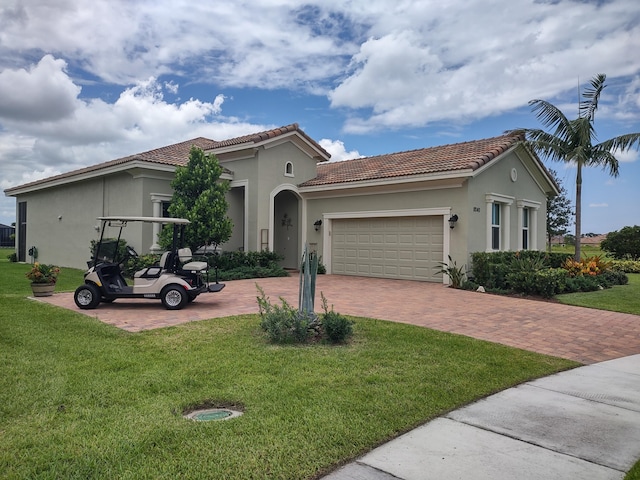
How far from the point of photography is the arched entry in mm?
18500

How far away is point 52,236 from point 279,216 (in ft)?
33.8

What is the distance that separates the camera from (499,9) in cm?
1081

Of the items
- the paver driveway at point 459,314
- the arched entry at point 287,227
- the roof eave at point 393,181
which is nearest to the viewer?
the paver driveway at point 459,314

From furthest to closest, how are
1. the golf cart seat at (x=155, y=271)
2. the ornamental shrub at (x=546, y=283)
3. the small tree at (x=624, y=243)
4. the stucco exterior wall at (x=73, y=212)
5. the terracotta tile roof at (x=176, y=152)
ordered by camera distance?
1. the small tree at (x=624, y=243)
2. the stucco exterior wall at (x=73, y=212)
3. the terracotta tile roof at (x=176, y=152)
4. the ornamental shrub at (x=546, y=283)
5. the golf cart seat at (x=155, y=271)

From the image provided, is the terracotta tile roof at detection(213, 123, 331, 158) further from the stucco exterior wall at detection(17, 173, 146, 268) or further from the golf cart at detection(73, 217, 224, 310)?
the golf cart at detection(73, 217, 224, 310)

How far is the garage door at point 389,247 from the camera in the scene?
47.3 ft

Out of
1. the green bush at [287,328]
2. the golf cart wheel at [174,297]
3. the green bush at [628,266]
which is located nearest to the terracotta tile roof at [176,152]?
the golf cart wheel at [174,297]

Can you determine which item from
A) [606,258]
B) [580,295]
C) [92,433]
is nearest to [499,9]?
[580,295]

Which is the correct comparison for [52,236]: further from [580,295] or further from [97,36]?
[580,295]

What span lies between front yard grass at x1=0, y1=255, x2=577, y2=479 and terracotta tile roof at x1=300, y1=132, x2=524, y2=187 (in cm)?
804

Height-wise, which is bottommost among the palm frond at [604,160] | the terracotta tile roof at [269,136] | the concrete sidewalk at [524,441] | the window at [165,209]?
the concrete sidewalk at [524,441]

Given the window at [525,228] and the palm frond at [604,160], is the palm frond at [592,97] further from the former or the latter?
the window at [525,228]

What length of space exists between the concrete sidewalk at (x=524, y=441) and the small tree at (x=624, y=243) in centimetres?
2103

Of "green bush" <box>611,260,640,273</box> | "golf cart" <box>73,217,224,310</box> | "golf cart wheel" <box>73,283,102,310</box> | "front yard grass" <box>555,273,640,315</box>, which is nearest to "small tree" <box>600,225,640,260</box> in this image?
"green bush" <box>611,260,640,273</box>
